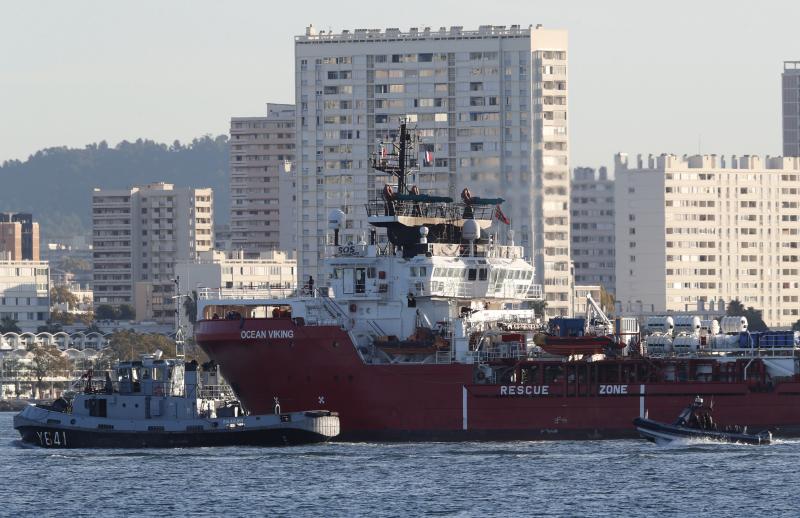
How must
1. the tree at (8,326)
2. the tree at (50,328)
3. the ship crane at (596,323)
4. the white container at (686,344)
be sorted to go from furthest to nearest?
the tree at (50,328) → the tree at (8,326) → the ship crane at (596,323) → the white container at (686,344)

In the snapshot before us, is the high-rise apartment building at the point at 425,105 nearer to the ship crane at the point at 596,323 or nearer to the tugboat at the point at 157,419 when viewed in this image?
the ship crane at the point at 596,323

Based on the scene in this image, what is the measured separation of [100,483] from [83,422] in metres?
9.80

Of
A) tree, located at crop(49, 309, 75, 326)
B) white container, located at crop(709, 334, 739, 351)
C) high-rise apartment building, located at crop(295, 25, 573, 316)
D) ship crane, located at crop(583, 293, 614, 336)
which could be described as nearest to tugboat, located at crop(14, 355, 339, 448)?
ship crane, located at crop(583, 293, 614, 336)

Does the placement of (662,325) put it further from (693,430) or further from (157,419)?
(157,419)

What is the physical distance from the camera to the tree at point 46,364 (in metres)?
146

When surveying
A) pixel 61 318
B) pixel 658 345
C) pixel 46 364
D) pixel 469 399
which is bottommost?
pixel 469 399

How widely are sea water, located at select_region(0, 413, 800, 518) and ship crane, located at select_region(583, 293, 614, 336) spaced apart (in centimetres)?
439

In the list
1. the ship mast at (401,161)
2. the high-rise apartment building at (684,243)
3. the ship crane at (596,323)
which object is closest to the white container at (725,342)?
the ship crane at (596,323)

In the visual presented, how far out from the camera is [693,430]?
66.2 metres

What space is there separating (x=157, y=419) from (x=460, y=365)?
11.4m

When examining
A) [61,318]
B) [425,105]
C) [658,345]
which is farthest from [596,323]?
[61,318]

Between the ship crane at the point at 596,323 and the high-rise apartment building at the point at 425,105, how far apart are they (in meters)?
73.1

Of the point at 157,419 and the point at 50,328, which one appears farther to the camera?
the point at 50,328

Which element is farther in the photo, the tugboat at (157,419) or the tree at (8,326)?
the tree at (8,326)
